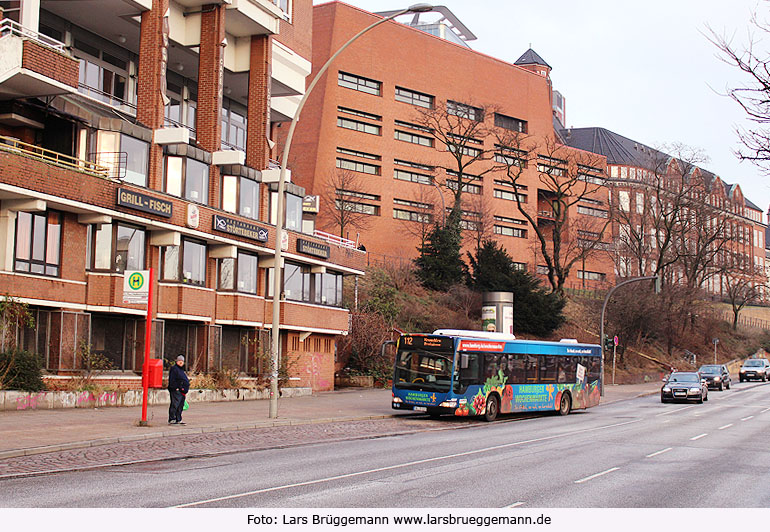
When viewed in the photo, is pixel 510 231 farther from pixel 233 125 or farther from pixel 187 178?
pixel 187 178

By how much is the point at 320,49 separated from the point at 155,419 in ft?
163

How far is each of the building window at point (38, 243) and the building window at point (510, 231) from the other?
58074mm

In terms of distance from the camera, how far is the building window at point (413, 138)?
71350 millimetres

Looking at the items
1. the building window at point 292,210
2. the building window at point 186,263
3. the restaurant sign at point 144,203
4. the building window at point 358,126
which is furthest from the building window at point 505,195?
the restaurant sign at point 144,203

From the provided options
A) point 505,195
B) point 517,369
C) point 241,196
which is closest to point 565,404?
point 517,369

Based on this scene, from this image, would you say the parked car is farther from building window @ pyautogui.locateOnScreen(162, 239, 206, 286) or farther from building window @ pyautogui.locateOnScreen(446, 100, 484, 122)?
building window @ pyautogui.locateOnScreen(162, 239, 206, 286)

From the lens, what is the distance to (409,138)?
72.2 meters

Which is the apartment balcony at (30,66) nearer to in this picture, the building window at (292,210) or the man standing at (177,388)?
the man standing at (177,388)

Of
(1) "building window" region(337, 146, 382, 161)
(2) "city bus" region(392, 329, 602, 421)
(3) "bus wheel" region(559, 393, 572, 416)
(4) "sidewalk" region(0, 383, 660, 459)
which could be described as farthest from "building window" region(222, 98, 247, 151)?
(1) "building window" region(337, 146, 382, 161)

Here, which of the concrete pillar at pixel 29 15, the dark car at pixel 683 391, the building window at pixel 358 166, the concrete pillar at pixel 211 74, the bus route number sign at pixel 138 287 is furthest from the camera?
the building window at pixel 358 166

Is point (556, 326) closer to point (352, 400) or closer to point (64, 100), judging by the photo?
point (352, 400)

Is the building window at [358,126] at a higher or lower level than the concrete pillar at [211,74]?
higher

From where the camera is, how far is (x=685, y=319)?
76438 millimetres

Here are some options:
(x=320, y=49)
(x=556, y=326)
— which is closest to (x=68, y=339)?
(x=556, y=326)
